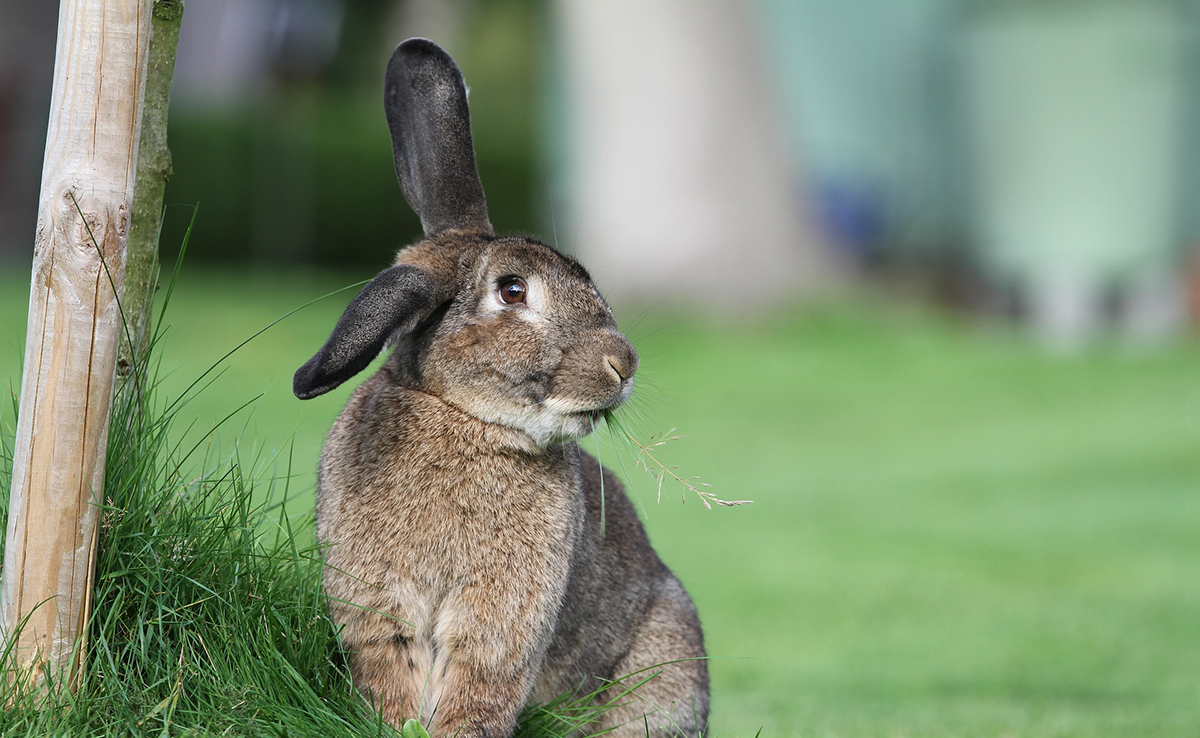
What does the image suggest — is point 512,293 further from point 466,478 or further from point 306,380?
point 306,380

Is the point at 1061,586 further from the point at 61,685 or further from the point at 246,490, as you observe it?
the point at 61,685

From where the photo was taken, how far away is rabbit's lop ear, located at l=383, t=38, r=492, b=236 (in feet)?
10.8

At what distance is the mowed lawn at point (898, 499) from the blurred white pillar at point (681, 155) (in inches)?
26.1

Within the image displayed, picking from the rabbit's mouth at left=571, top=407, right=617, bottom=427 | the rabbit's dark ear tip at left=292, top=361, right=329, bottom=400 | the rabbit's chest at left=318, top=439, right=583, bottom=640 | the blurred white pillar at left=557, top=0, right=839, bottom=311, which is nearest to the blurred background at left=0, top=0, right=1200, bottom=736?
the blurred white pillar at left=557, top=0, right=839, bottom=311

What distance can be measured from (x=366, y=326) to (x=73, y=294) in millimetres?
670

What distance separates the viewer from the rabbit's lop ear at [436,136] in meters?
3.30

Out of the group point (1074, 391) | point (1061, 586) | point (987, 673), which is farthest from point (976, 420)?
point (987, 673)

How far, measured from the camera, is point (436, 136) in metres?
3.29

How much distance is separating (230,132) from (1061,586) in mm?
14503

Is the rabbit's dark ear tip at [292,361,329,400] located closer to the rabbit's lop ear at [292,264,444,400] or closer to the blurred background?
the rabbit's lop ear at [292,264,444,400]

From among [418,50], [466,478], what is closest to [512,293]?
[466,478]

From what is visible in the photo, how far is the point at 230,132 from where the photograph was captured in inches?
730

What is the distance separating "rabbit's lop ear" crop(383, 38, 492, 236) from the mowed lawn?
568mm

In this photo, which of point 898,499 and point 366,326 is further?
point 898,499
